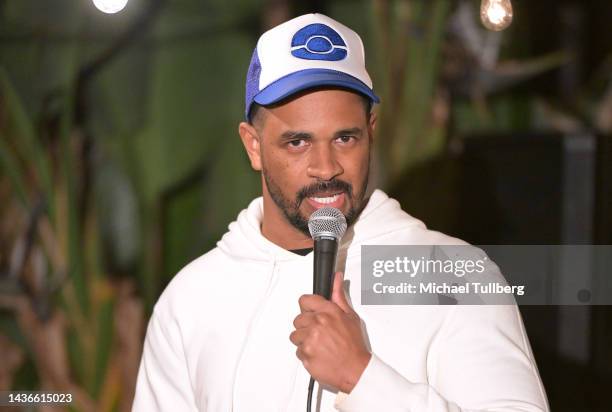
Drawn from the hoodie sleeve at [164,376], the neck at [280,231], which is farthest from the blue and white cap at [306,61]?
the hoodie sleeve at [164,376]

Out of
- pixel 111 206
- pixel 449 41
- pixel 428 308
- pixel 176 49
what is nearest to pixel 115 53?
pixel 176 49

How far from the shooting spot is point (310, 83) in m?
1.83

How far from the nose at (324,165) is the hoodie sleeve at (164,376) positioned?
1.71 feet

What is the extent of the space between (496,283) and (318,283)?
43cm

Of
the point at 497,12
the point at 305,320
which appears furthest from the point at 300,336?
the point at 497,12

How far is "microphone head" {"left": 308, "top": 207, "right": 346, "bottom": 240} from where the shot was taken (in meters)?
1.68

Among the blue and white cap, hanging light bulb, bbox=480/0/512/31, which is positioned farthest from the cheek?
hanging light bulb, bbox=480/0/512/31

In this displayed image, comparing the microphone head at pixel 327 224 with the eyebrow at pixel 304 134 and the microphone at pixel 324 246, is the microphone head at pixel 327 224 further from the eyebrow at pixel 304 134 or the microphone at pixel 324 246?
the eyebrow at pixel 304 134

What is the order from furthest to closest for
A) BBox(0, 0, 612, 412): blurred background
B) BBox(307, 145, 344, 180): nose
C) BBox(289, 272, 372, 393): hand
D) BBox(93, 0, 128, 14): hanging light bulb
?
BBox(0, 0, 612, 412): blurred background → BBox(93, 0, 128, 14): hanging light bulb → BBox(307, 145, 344, 180): nose → BBox(289, 272, 372, 393): hand

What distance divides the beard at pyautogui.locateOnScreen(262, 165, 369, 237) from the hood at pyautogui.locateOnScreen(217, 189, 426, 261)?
3 centimetres

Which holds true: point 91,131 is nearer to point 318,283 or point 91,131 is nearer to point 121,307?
point 121,307

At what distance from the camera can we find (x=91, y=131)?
3.59m

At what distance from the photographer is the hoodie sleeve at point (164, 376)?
6.68 feet

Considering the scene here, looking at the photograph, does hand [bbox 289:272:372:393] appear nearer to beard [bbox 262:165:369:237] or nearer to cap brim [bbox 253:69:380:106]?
beard [bbox 262:165:369:237]
